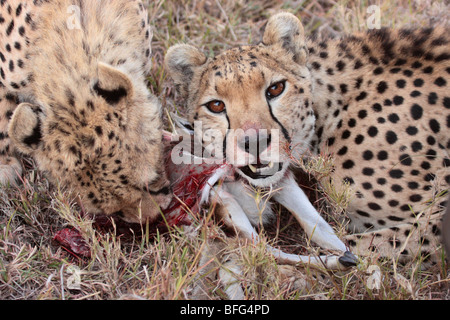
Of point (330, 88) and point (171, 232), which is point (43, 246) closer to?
point (171, 232)

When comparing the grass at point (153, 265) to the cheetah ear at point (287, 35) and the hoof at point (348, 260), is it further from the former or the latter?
the cheetah ear at point (287, 35)

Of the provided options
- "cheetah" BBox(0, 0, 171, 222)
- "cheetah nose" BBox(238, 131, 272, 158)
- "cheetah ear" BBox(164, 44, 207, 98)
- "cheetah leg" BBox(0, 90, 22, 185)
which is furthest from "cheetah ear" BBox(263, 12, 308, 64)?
"cheetah leg" BBox(0, 90, 22, 185)

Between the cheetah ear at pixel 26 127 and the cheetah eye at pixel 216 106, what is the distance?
2.85 ft

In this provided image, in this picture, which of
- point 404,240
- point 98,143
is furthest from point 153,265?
point 404,240

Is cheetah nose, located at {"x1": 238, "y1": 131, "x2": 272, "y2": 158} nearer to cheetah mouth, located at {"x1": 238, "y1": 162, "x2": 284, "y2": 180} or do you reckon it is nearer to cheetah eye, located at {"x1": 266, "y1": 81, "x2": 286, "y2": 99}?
cheetah mouth, located at {"x1": 238, "y1": 162, "x2": 284, "y2": 180}

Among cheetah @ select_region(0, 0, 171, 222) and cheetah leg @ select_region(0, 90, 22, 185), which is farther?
cheetah leg @ select_region(0, 90, 22, 185)

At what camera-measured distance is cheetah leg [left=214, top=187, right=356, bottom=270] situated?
276 cm

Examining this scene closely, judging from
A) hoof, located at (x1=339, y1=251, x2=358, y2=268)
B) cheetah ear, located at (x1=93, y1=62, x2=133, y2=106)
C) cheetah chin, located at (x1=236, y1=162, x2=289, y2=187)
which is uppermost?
cheetah ear, located at (x1=93, y1=62, x2=133, y2=106)

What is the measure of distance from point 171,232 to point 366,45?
157 centimetres

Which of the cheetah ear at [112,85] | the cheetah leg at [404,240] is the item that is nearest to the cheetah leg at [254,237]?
the cheetah leg at [404,240]

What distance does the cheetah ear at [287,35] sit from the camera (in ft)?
10.2

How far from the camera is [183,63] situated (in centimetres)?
320

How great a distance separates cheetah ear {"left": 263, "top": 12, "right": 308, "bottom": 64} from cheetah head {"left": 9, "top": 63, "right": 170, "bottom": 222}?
0.88 m

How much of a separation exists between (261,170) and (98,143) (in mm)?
875
